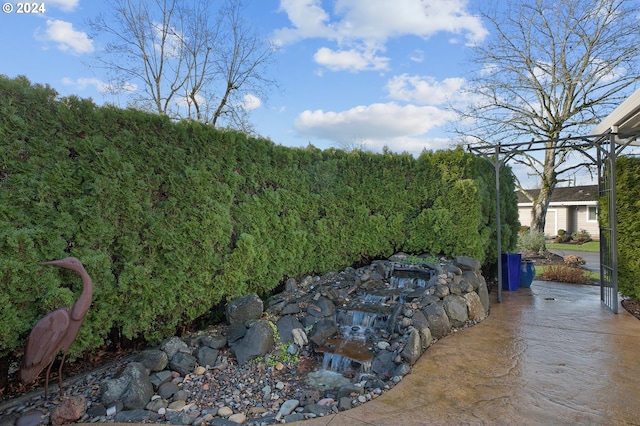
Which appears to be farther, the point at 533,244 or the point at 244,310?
the point at 533,244

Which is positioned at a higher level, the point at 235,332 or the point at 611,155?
the point at 611,155

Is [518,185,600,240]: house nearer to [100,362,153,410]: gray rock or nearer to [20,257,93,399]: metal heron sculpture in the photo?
[100,362,153,410]: gray rock

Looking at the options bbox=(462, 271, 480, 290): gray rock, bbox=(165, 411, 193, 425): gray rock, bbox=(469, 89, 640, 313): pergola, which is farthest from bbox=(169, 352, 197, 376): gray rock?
bbox=(469, 89, 640, 313): pergola

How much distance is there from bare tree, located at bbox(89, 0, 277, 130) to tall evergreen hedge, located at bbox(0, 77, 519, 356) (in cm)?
1022

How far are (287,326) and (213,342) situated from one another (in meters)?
0.94

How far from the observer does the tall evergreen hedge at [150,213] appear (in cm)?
314

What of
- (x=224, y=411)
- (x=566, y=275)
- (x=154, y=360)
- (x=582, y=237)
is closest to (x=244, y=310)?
(x=154, y=360)

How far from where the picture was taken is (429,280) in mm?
5695

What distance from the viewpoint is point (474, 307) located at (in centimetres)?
547

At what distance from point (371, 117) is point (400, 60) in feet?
17.0

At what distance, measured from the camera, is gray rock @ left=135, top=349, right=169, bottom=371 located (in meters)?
3.56

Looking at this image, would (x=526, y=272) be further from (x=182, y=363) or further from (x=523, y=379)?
(x=182, y=363)

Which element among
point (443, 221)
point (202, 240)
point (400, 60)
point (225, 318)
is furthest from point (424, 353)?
point (400, 60)

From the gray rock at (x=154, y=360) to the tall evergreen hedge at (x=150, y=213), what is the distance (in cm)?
39
